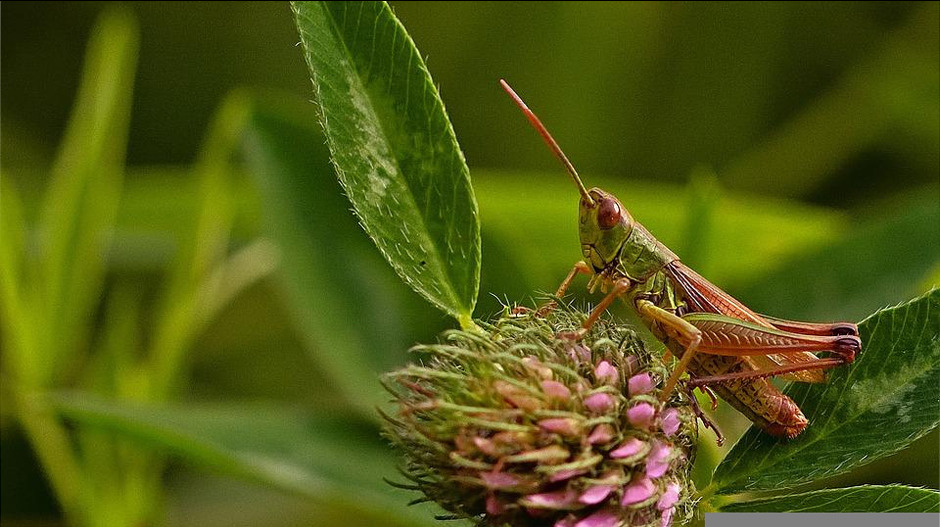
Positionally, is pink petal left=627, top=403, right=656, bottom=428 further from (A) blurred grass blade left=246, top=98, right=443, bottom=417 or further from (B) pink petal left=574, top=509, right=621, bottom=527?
(A) blurred grass blade left=246, top=98, right=443, bottom=417

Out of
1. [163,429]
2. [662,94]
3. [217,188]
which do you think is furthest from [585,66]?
[163,429]

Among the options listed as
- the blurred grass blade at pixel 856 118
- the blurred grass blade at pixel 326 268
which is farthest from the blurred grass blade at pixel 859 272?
the blurred grass blade at pixel 856 118

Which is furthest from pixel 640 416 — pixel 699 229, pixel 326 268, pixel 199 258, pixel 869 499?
pixel 199 258

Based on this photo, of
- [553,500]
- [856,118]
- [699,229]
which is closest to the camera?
[553,500]

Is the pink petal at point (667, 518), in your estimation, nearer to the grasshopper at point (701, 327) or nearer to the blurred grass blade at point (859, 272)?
the grasshopper at point (701, 327)

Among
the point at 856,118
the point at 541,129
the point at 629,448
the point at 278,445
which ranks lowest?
the point at 278,445

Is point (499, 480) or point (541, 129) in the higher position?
point (541, 129)

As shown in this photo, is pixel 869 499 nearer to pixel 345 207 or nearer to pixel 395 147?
pixel 395 147

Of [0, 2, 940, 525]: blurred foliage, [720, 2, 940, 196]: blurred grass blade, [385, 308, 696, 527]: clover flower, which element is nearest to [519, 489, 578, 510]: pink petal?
[385, 308, 696, 527]: clover flower
